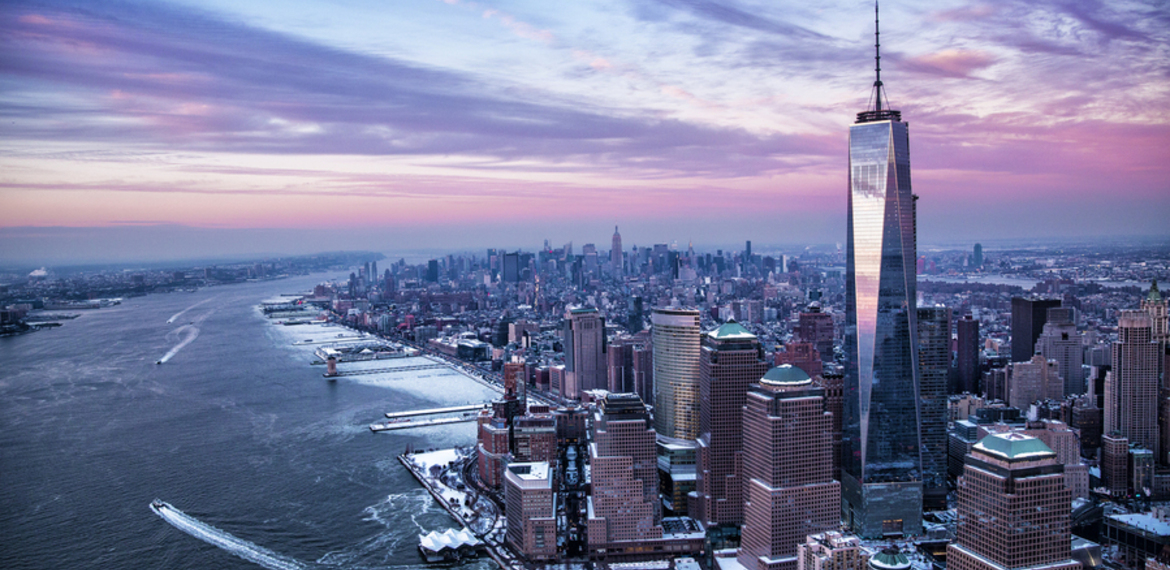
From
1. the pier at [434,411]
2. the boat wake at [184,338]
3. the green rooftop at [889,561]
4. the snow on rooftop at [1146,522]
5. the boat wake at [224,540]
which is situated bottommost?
the pier at [434,411]

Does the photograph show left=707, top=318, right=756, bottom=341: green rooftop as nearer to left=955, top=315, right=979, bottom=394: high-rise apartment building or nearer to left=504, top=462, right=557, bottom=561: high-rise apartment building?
left=504, top=462, right=557, bottom=561: high-rise apartment building

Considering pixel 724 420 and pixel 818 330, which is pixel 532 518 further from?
pixel 818 330

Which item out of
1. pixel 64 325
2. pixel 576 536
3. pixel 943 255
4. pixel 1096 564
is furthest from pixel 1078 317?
pixel 64 325

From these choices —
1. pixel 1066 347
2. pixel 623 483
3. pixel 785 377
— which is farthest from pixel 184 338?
pixel 1066 347

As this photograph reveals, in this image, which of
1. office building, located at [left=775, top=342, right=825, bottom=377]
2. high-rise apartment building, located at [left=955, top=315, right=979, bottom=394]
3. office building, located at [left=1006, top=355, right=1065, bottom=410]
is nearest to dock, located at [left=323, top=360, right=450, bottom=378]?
office building, located at [left=775, top=342, right=825, bottom=377]

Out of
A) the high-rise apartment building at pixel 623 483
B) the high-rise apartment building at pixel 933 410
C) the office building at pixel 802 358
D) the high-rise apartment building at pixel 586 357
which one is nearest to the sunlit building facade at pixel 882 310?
the high-rise apartment building at pixel 933 410

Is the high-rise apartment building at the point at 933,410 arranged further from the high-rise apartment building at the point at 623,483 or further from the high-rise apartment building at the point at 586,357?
the high-rise apartment building at the point at 586,357
